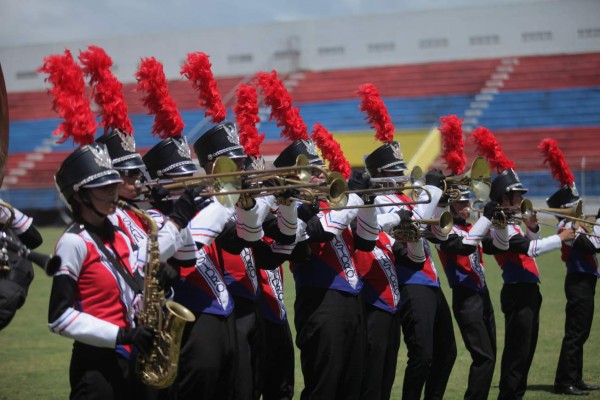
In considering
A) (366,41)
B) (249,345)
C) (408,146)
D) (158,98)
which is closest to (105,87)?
(158,98)

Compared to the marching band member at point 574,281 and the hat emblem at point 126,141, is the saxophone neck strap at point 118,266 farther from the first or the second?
the marching band member at point 574,281

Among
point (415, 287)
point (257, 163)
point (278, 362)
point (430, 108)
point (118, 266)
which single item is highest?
point (430, 108)

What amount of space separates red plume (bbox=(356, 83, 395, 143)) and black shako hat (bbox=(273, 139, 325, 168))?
3.09 ft

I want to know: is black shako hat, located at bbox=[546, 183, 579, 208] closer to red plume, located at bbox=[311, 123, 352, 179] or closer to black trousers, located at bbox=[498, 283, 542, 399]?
black trousers, located at bbox=[498, 283, 542, 399]

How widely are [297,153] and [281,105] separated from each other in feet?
1.36

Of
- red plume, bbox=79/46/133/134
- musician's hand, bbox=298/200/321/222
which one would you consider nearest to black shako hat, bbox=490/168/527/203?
musician's hand, bbox=298/200/321/222

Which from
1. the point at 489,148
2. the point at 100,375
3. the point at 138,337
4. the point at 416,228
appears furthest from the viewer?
the point at 489,148

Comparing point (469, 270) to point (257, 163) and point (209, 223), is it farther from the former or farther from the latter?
point (209, 223)

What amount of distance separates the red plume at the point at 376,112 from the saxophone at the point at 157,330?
3408 mm

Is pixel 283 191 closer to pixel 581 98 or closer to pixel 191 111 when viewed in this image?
pixel 581 98

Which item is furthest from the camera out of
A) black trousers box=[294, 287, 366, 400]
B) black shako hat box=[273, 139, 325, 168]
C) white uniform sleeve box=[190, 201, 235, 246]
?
black shako hat box=[273, 139, 325, 168]

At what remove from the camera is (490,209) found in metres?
8.01

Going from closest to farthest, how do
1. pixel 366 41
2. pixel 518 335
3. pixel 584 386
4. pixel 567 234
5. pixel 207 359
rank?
pixel 207 359, pixel 518 335, pixel 567 234, pixel 584 386, pixel 366 41

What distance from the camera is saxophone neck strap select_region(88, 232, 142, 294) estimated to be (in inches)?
179
